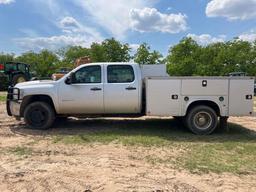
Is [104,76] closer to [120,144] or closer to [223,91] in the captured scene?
[120,144]

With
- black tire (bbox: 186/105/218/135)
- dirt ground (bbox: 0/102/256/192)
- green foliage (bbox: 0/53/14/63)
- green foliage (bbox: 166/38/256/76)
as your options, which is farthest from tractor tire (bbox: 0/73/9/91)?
green foliage (bbox: 0/53/14/63)

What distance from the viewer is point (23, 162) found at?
19.1 ft

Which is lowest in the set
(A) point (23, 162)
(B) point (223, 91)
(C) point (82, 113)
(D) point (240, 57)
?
(A) point (23, 162)

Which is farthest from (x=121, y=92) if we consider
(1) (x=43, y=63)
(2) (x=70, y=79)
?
(1) (x=43, y=63)

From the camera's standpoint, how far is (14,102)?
8969 mm

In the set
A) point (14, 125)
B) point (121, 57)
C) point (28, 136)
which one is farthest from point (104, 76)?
point (121, 57)

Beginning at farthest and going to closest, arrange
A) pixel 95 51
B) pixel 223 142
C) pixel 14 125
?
pixel 95 51 < pixel 14 125 < pixel 223 142

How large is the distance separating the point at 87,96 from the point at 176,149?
3.08 metres

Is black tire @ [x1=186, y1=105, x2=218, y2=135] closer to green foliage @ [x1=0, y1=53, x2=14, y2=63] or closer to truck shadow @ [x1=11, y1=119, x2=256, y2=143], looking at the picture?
truck shadow @ [x1=11, y1=119, x2=256, y2=143]

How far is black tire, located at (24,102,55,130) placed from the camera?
29.1 feet

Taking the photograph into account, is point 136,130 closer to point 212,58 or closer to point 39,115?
A: point 39,115

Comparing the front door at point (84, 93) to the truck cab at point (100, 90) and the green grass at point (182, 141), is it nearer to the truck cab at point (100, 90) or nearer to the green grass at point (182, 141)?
the truck cab at point (100, 90)

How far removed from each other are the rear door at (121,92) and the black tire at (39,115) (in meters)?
1.62

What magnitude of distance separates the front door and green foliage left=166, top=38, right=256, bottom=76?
115ft
